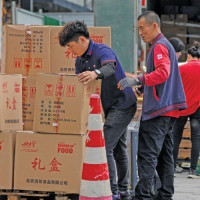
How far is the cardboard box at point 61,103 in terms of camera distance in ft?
16.9

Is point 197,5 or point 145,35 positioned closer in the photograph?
point 145,35

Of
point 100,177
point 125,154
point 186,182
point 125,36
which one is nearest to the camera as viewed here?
point 100,177

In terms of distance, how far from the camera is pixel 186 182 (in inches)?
307

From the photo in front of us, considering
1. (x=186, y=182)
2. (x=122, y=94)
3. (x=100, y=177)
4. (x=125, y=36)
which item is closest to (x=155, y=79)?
(x=122, y=94)

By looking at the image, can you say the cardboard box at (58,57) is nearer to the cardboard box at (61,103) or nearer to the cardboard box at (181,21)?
the cardboard box at (61,103)

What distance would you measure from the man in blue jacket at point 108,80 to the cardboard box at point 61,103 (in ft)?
0.48

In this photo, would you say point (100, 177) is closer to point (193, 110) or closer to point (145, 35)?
point (145, 35)

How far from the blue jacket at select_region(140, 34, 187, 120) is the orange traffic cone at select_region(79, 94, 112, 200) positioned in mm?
623

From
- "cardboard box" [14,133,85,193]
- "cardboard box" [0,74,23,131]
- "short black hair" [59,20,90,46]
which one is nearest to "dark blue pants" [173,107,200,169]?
"cardboard box" [14,133,85,193]

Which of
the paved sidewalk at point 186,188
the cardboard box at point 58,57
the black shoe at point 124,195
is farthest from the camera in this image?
the paved sidewalk at point 186,188

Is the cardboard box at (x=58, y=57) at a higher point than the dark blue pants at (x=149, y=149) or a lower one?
higher

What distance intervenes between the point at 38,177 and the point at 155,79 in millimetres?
1543

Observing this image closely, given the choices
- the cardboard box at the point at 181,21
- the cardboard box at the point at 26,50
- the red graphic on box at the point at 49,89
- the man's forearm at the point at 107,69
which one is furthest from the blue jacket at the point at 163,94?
the cardboard box at the point at 181,21

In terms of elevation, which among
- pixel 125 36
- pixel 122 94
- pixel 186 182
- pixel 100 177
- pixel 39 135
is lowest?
pixel 186 182
